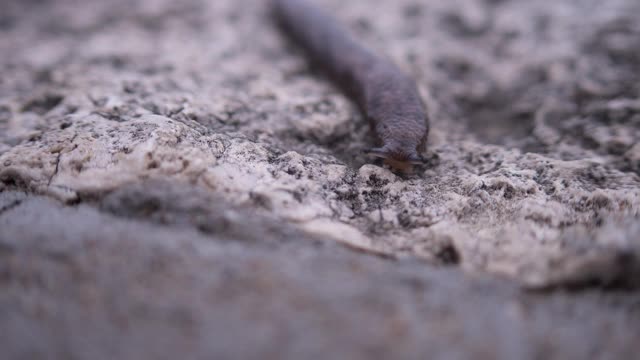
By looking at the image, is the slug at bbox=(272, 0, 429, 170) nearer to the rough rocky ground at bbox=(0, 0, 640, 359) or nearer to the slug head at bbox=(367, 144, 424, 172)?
the slug head at bbox=(367, 144, 424, 172)

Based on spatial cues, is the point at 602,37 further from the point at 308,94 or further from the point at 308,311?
the point at 308,311

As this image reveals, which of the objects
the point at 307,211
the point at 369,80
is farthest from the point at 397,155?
the point at 369,80

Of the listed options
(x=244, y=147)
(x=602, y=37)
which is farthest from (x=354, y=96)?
(x=602, y=37)

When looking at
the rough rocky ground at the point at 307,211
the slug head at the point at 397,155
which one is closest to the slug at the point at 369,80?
the slug head at the point at 397,155

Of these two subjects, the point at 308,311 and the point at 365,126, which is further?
the point at 365,126

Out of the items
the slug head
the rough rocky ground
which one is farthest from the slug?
the rough rocky ground
